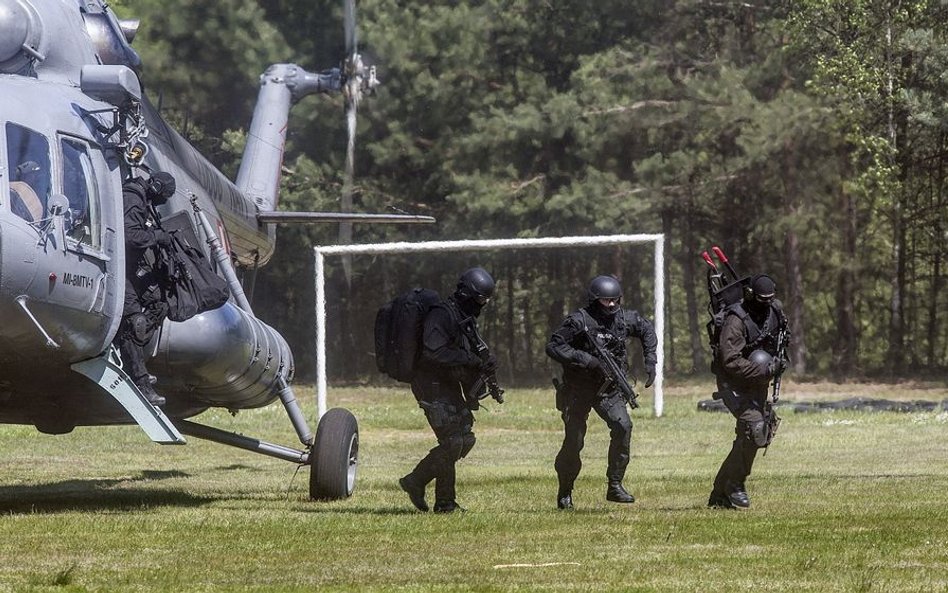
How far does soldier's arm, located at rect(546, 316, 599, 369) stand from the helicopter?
2.30 meters

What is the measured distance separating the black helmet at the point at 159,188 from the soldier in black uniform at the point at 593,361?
124 inches

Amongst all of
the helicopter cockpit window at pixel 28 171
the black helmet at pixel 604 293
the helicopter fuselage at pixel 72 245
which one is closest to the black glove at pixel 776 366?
the black helmet at pixel 604 293

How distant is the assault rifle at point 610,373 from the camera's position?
41.4 feet

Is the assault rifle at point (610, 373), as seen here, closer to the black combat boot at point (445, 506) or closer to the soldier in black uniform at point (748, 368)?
the soldier in black uniform at point (748, 368)

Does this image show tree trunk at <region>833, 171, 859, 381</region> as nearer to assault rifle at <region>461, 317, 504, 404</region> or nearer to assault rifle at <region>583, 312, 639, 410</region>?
assault rifle at <region>583, 312, 639, 410</region>

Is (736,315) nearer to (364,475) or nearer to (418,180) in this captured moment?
(364,475)

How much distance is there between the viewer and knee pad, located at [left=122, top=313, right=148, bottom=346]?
11.6m

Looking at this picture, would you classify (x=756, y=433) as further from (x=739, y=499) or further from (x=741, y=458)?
(x=739, y=499)

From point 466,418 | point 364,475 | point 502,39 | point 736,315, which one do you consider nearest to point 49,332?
point 466,418

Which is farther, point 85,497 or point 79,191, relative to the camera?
point 85,497

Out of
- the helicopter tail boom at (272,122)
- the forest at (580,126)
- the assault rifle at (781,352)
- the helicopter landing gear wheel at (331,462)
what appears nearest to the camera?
the assault rifle at (781,352)

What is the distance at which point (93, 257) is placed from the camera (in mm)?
11062

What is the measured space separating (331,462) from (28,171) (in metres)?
4.29

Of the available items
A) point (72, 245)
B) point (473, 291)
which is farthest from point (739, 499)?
point (72, 245)
